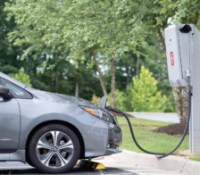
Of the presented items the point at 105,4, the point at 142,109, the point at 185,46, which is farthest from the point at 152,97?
the point at 185,46

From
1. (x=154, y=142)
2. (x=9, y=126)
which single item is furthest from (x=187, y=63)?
(x=9, y=126)

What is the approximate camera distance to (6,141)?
25.0 ft

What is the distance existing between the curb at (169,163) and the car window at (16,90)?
266 cm

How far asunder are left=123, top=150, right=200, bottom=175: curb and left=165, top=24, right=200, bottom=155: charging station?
519 millimetres

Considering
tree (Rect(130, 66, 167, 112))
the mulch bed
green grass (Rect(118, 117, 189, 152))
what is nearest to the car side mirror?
green grass (Rect(118, 117, 189, 152))

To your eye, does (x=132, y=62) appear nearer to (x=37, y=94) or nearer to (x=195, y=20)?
(x=195, y=20)

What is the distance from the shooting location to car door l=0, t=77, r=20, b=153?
760cm

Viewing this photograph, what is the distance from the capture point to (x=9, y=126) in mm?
7605

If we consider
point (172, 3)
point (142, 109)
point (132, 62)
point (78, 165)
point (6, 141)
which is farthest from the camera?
point (132, 62)

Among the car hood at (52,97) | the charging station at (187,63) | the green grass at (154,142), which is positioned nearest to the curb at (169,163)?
the charging station at (187,63)

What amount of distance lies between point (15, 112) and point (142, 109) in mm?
30565

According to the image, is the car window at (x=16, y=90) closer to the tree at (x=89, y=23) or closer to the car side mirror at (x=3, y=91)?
the car side mirror at (x=3, y=91)

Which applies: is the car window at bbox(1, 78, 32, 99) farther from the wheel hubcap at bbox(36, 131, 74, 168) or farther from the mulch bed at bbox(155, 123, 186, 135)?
the mulch bed at bbox(155, 123, 186, 135)

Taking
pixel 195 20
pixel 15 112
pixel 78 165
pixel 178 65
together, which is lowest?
pixel 78 165
